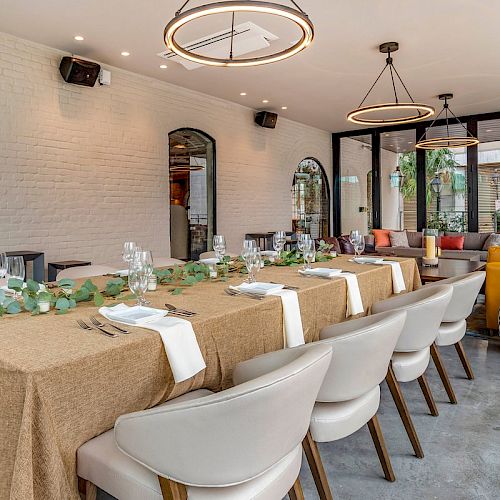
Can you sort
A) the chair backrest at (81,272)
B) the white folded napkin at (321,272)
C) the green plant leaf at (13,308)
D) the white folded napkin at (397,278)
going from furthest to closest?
the white folded napkin at (397,278) < the chair backrest at (81,272) < the white folded napkin at (321,272) < the green plant leaf at (13,308)

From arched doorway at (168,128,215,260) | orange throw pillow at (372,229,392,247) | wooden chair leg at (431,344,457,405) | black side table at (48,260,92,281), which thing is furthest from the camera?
orange throw pillow at (372,229,392,247)

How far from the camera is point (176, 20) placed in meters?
2.63

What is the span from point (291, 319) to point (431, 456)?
3.11 feet

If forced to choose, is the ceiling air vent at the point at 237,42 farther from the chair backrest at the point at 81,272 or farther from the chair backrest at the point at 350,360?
the chair backrest at the point at 350,360

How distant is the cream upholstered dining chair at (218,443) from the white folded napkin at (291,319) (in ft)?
2.58

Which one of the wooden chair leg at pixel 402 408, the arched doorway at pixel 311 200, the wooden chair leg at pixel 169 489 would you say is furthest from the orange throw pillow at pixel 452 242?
the wooden chair leg at pixel 169 489

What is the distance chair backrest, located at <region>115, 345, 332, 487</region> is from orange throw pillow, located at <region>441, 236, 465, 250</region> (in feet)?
27.3

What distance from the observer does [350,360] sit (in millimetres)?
1595

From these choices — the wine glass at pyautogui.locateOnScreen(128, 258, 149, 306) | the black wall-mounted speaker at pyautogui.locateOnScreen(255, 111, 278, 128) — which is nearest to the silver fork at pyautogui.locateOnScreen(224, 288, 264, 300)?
the wine glass at pyautogui.locateOnScreen(128, 258, 149, 306)

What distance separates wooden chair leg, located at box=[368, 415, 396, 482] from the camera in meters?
1.96

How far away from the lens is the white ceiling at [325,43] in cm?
401

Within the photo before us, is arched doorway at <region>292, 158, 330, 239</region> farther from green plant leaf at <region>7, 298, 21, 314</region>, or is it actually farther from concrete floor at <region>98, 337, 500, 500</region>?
green plant leaf at <region>7, 298, 21, 314</region>

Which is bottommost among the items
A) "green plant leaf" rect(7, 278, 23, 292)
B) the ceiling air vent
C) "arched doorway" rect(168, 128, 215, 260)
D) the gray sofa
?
the gray sofa

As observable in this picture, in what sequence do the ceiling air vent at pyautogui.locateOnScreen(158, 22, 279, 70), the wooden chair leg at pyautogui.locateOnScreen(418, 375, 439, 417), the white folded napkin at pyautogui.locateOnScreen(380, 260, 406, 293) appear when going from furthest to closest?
the ceiling air vent at pyautogui.locateOnScreen(158, 22, 279, 70) < the white folded napkin at pyautogui.locateOnScreen(380, 260, 406, 293) < the wooden chair leg at pyautogui.locateOnScreen(418, 375, 439, 417)
